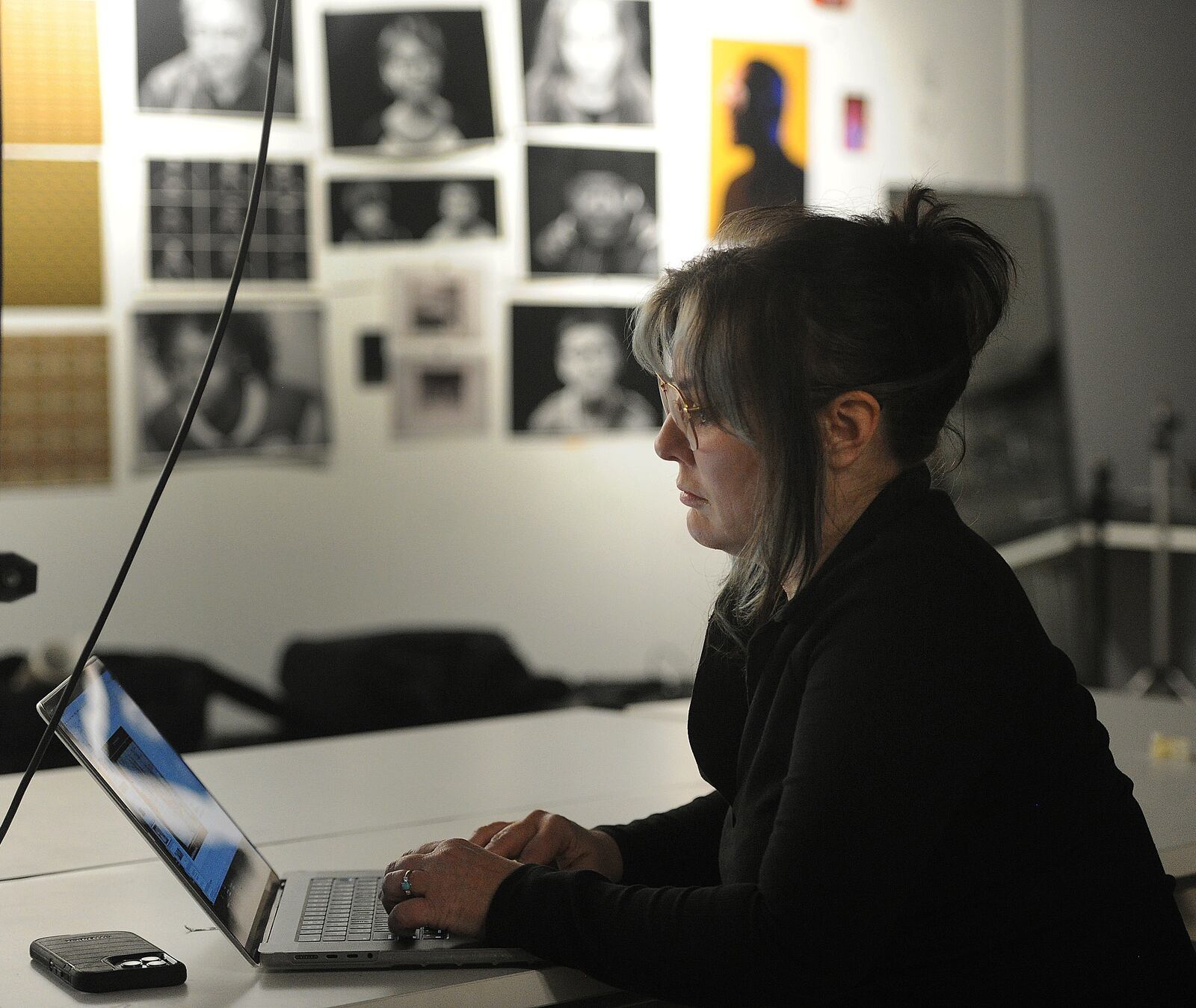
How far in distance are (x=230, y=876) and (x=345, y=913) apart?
0.10m

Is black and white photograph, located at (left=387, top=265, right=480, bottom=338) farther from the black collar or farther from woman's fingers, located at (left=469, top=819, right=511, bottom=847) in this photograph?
the black collar

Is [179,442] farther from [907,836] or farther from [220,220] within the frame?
[220,220]

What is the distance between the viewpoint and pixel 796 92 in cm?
427

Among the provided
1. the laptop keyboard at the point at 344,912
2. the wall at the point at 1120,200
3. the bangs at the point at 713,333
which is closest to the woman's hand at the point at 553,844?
the laptop keyboard at the point at 344,912

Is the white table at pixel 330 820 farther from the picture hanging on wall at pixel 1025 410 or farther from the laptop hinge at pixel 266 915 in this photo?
the picture hanging on wall at pixel 1025 410

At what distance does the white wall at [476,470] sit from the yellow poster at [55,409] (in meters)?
0.04

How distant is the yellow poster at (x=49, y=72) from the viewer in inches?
127

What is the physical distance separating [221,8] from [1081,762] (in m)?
2.99

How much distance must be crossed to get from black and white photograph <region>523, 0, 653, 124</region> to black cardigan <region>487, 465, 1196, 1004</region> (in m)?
3.01

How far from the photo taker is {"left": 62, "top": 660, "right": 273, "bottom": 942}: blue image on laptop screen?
1070mm

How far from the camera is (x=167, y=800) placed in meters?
1.17

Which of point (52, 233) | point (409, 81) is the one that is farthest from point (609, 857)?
point (409, 81)

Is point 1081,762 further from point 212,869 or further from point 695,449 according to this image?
point 212,869

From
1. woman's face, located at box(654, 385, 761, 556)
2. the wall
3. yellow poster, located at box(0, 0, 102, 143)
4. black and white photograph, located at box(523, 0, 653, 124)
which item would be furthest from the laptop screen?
the wall
